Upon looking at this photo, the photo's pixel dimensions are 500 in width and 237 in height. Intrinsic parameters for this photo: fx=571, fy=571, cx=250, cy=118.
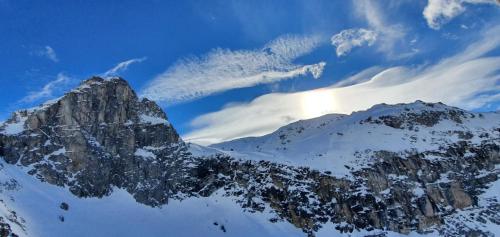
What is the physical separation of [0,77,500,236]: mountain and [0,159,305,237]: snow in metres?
0.33

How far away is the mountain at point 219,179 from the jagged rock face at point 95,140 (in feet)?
0.91

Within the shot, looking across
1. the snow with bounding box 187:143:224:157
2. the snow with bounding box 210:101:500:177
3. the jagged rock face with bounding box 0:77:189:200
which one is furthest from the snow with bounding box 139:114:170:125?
the snow with bounding box 210:101:500:177

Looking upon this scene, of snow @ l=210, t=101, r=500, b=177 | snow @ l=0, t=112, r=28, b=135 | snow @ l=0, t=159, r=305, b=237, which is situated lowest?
snow @ l=0, t=159, r=305, b=237

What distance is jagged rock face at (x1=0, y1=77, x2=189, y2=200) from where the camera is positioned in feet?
438

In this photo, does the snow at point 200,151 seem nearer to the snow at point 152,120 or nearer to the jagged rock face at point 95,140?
the jagged rock face at point 95,140

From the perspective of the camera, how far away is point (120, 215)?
126312mm

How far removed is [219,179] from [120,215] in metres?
32.1

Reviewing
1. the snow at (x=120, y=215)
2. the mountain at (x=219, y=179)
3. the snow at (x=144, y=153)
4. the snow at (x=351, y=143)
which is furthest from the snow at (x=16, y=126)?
the snow at (x=351, y=143)

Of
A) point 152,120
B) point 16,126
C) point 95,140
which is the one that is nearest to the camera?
point 16,126

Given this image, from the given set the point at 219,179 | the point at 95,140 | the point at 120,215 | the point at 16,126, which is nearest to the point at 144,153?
the point at 95,140

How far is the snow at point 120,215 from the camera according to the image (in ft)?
368

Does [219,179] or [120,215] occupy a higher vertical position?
[219,179]

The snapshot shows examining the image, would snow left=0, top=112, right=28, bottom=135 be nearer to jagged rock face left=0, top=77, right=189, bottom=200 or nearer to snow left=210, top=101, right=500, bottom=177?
jagged rock face left=0, top=77, right=189, bottom=200

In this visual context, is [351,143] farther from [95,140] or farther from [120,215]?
[120,215]
